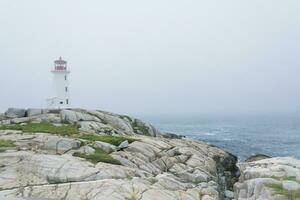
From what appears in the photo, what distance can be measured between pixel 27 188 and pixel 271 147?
66448mm

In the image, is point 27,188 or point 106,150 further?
point 106,150

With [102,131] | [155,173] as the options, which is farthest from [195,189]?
[102,131]

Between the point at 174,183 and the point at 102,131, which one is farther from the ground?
the point at 102,131

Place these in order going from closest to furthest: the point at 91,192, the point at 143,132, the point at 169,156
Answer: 1. the point at 91,192
2. the point at 169,156
3. the point at 143,132

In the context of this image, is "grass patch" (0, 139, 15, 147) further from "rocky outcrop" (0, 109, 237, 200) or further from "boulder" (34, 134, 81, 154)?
"boulder" (34, 134, 81, 154)

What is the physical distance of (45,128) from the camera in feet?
137

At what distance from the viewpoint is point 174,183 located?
30484 mm

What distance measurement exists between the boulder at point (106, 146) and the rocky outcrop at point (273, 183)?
1123 cm

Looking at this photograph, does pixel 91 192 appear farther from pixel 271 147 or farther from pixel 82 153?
pixel 271 147

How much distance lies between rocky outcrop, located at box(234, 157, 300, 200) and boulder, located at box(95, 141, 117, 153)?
11227mm

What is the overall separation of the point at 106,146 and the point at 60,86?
2862 centimetres

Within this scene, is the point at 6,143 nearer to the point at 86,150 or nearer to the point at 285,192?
the point at 86,150

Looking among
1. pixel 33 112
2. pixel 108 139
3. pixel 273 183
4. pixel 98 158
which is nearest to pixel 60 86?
pixel 33 112

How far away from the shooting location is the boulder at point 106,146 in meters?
35.8
